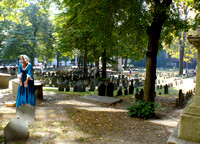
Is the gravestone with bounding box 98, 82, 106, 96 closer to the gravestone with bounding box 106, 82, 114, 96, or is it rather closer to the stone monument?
the gravestone with bounding box 106, 82, 114, 96

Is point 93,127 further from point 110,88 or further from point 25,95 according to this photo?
point 110,88

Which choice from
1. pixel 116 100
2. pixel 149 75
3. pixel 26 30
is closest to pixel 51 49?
pixel 26 30

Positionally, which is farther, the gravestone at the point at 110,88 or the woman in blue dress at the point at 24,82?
the gravestone at the point at 110,88

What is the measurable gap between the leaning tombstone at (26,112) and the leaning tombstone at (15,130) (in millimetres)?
995

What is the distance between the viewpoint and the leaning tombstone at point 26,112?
16.0 feet

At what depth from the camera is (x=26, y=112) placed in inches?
196

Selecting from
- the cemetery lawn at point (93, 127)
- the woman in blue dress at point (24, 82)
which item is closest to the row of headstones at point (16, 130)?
the cemetery lawn at point (93, 127)

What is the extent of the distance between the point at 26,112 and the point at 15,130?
114cm

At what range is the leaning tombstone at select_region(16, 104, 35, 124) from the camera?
191 inches

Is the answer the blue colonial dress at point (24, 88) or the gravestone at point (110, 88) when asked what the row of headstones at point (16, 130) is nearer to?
the blue colonial dress at point (24, 88)

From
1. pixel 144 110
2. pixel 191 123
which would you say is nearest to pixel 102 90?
pixel 144 110

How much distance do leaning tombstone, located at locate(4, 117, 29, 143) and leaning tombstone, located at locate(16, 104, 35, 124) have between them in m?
1.00

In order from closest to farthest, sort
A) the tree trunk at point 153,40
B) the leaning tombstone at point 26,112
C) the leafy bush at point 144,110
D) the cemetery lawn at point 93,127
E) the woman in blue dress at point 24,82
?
the cemetery lawn at point 93,127
the leaning tombstone at point 26,112
the woman in blue dress at point 24,82
the tree trunk at point 153,40
the leafy bush at point 144,110

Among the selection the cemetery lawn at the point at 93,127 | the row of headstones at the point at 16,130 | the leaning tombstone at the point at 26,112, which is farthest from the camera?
the leaning tombstone at the point at 26,112
